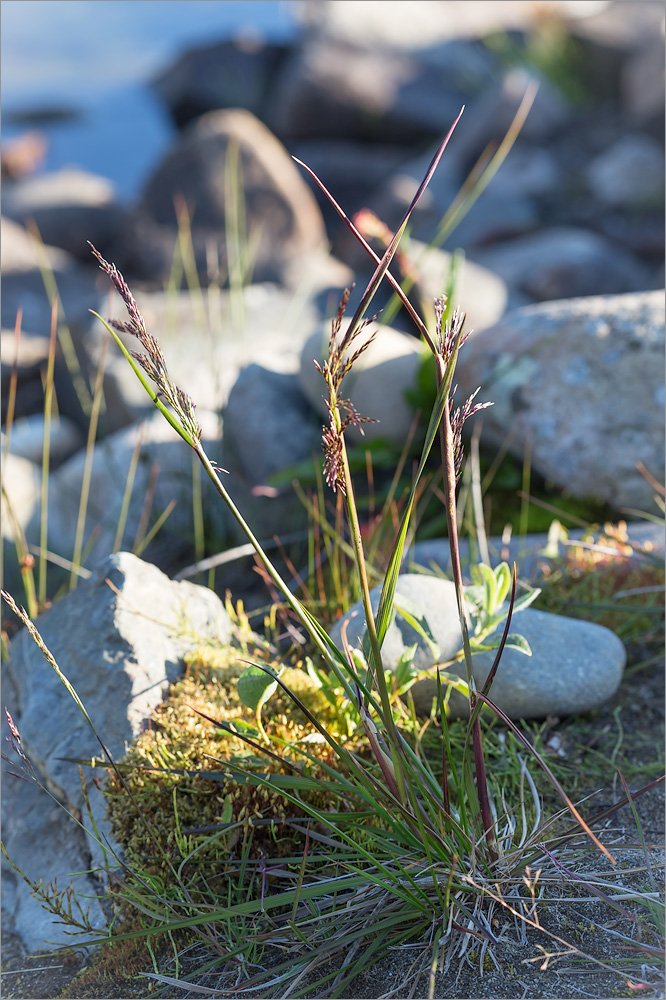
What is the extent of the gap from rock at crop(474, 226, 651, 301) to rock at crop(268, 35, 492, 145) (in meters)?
4.57

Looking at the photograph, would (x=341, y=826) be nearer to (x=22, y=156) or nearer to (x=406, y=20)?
(x=22, y=156)

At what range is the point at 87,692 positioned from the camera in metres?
1.74

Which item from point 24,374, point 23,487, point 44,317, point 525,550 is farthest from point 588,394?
point 44,317

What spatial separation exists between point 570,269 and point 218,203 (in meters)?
3.06

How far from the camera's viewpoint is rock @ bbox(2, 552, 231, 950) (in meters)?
1.67

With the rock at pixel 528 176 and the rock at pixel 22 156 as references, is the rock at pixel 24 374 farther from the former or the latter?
the rock at pixel 22 156

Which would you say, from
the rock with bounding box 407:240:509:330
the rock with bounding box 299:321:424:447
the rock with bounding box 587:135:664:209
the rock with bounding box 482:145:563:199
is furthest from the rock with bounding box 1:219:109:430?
the rock with bounding box 587:135:664:209

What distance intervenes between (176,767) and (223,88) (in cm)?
1231

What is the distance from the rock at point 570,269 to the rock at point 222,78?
6899mm

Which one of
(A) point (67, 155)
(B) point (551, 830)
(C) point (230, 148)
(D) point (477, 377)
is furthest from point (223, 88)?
(B) point (551, 830)

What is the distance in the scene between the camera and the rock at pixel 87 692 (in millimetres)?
1675

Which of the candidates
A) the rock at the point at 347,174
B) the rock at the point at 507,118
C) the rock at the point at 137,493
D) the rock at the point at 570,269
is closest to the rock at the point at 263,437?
the rock at the point at 137,493

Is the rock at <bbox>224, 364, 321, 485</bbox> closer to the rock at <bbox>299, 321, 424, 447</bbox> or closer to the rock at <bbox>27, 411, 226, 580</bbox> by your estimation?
the rock at <bbox>27, 411, 226, 580</bbox>

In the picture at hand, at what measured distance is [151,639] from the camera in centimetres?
179
